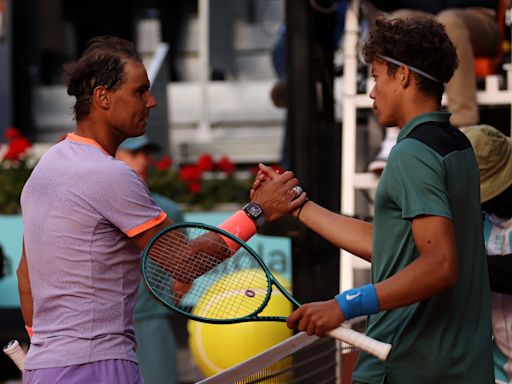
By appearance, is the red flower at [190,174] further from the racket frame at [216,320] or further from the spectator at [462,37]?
the racket frame at [216,320]

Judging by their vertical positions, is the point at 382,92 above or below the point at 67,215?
above

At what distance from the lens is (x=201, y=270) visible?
346cm

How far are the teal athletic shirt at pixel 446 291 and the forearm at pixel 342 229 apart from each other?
0.45m

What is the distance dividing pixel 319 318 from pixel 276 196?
77 cm

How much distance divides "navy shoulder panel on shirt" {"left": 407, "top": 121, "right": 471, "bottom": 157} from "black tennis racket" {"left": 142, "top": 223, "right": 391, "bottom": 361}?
591mm

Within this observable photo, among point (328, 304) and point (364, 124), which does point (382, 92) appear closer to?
point (328, 304)

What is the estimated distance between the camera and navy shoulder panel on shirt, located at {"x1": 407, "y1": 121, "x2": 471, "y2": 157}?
3139mm

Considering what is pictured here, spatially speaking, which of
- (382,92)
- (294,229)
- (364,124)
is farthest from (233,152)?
(382,92)

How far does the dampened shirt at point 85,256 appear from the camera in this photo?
329 cm

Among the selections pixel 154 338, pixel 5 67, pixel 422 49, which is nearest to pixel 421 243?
pixel 422 49

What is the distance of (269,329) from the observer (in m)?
5.46

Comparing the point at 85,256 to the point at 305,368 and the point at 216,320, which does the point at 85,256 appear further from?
the point at 305,368

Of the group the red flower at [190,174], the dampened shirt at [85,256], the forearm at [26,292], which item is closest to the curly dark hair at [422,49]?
the dampened shirt at [85,256]

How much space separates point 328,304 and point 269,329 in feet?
7.70
